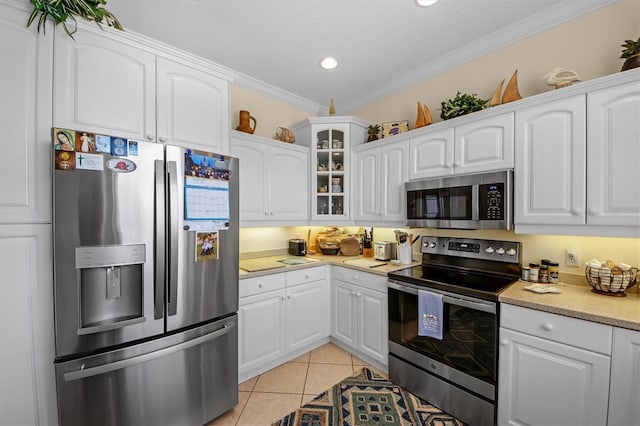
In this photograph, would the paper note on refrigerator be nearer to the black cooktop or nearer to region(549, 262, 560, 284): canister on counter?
the black cooktop

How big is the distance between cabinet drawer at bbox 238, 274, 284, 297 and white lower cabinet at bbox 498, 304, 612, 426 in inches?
64.4

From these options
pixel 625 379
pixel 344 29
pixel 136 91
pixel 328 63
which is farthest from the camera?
pixel 328 63

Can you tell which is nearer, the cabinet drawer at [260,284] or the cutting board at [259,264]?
the cabinet drawer at [260,284]

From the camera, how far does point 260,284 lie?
7.35 feet

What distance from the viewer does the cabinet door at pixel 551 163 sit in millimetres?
1556

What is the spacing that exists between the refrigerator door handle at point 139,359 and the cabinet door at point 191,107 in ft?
A: 4.04

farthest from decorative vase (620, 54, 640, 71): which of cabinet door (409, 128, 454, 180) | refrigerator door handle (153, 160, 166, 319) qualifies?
refrigerator door handle (153, 160, 166, 319)

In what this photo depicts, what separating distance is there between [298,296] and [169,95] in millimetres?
1876

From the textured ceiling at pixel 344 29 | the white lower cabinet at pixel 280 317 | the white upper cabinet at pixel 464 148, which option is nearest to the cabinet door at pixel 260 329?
the white lower cabinet at pixel 280 317

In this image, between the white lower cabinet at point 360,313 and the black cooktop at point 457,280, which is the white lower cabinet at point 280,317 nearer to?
the white lower cabinet at point 360,313

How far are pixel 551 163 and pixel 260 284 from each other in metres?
2.20

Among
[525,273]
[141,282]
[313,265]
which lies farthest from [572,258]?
[141,282]

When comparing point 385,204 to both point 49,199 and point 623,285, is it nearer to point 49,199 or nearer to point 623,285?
point 623,285

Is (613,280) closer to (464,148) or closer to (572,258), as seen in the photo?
(572,258)
